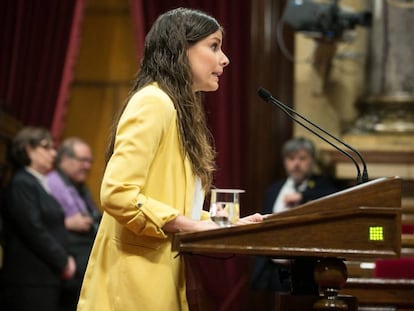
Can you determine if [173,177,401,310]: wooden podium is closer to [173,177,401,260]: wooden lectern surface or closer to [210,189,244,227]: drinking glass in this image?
[173,177,401,260]: wooden lectern surface

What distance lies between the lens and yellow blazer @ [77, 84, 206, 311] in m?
2.46

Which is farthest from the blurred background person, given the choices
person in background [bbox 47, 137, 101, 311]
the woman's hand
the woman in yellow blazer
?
the woman's hand

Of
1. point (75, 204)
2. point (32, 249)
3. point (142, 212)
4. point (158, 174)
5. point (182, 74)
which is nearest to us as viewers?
point (142, 212)

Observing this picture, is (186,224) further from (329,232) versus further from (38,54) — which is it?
(38,54)

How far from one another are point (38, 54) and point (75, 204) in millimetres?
1432

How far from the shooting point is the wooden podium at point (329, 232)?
229 centimetres

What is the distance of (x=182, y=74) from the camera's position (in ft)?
8.82

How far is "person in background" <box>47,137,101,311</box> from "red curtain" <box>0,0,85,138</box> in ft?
2.60

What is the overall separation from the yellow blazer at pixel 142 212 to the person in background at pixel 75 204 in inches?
116

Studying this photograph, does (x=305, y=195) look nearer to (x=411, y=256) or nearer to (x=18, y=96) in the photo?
(x=411, y=256)

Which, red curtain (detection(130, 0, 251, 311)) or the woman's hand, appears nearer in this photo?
the woman's hand

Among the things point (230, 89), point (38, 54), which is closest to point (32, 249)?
point (38, 54)

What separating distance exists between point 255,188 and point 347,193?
4.31 meters

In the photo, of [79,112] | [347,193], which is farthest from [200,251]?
[79,112]
